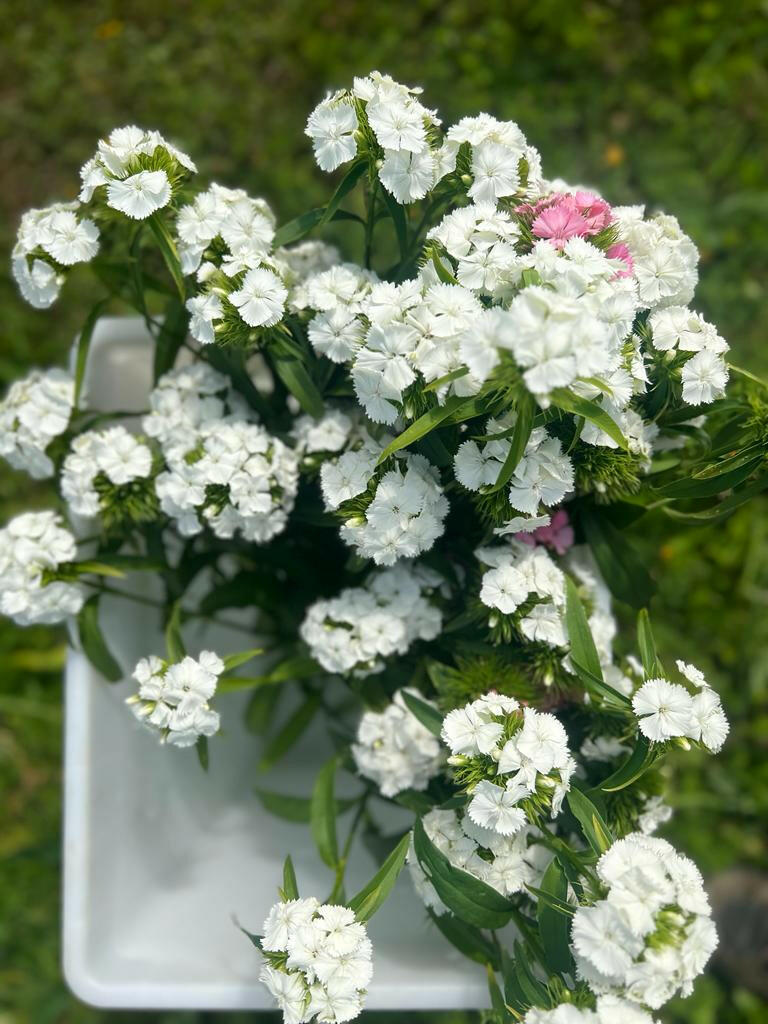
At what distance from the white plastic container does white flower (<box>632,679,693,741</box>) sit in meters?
0.29

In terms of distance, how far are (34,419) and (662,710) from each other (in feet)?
1.57

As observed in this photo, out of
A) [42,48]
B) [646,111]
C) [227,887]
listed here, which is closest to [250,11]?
[42,48]

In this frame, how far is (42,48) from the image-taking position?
53.9 inches

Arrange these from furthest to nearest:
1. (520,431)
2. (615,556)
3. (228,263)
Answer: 1. (615,556)
2. (228,263)
3. (520,431)

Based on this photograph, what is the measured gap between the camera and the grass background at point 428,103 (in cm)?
126

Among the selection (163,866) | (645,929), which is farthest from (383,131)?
(163,866)

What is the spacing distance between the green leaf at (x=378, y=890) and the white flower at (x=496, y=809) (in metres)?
0.09

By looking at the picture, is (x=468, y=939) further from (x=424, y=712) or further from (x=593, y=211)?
(x=593, y=211)

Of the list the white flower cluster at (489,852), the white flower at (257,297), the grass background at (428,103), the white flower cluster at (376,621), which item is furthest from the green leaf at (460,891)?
the grass background at (428,103)

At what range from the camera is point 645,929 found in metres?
0.49

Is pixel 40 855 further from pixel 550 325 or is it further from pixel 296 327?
pixel 550 325

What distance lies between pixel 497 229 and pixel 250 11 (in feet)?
3.31

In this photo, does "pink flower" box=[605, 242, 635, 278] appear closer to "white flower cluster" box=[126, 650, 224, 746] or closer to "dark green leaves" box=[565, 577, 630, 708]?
"dark green leaves" box=[565, 577, 630, 708]

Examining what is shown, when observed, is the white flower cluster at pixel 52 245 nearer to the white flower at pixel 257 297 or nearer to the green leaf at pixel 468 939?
the white flower at pixel 257 297
